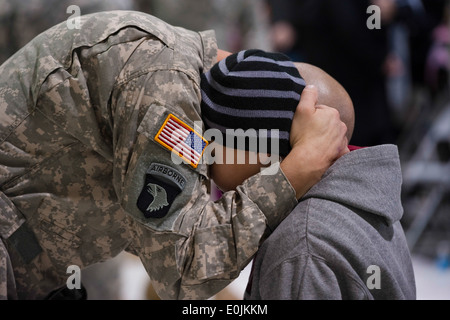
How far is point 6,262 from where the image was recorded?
1.57m

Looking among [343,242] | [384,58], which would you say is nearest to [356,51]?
[384,58]

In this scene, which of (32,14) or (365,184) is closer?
(365,184)

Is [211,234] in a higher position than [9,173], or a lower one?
lower

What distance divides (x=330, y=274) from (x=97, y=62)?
0.69 metres

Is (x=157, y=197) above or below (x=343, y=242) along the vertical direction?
above

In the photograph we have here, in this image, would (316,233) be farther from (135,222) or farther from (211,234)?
(135,222)

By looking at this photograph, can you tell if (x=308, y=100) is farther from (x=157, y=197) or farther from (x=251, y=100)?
(x=157, y=197)

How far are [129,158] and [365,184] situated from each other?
1.79ft

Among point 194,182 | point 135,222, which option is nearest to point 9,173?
point 135,222

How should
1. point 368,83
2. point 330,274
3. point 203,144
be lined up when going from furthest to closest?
point 368,83, point 203,144, point 330,274

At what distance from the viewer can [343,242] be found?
1371 mm

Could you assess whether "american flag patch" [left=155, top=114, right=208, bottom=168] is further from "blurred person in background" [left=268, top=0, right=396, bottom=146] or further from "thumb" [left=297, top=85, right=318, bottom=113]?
"blurred person in background" [left=268, top=0, right=396, bottom=146]

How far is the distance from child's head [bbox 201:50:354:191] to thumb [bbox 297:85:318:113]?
0.01m
